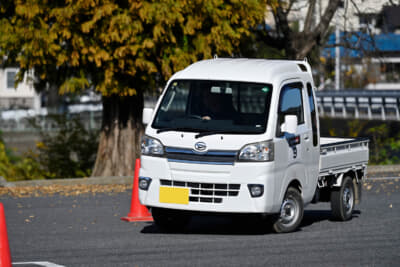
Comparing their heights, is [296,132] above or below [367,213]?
above

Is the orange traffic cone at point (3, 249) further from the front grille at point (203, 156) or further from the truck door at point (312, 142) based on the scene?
the truck door at point (312, 142)

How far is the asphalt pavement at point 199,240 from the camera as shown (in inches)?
336

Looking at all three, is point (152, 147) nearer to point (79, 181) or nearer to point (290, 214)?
point (290, 214)

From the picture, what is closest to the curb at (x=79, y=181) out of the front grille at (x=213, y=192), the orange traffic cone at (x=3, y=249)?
the front grille at (x=213, y=192)

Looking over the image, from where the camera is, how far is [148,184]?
33.2 ft

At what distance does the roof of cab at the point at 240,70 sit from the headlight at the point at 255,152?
0.95 metres

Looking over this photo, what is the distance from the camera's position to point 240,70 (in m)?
10.6

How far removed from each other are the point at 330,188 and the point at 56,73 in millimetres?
9276

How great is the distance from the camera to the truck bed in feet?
36.6

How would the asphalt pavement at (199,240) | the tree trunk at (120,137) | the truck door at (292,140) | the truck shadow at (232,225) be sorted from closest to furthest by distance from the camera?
the asphalt pavement at (199,240) → the truck door at (292,140) → the truck shadow at (232,225) → the tree trunk at (120,137)

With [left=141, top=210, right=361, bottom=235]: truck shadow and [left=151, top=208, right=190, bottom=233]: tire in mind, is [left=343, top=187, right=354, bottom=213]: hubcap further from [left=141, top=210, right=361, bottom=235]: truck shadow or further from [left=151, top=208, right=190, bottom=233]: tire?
[left=151, top=208, right=190, bottom=233]: tire

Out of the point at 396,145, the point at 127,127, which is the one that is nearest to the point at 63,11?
the point at 127,127

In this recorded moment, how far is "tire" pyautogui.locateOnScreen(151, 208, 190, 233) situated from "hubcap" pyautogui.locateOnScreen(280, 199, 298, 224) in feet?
3.75

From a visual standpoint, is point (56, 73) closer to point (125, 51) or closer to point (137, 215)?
point (125, 51)
